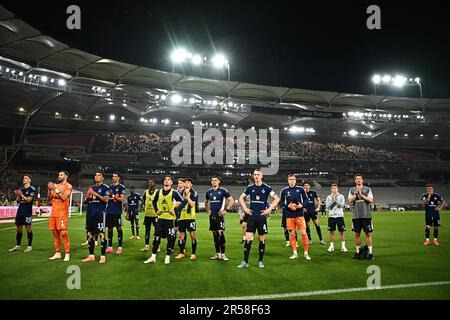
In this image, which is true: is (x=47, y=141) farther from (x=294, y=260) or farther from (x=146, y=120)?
(x=294, y=260)

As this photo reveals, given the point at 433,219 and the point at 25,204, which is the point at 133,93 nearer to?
the point at 25,204

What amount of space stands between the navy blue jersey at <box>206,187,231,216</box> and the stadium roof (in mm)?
26000

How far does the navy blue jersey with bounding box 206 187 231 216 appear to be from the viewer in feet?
32.2

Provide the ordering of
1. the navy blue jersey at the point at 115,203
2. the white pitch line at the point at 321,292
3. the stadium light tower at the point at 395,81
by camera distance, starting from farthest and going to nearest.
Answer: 1. the stadium light tower at the point at 395,81
2. the navy blue jersey at the point at 115,203
3. the white pitch line at the point at 321,292

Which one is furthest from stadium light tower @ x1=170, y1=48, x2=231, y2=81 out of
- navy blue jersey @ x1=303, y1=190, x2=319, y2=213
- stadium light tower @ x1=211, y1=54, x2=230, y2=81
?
navy blue jersey @ x1=303, y1=190, x2=319, y2=213

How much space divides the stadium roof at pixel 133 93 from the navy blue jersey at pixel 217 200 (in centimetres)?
2600

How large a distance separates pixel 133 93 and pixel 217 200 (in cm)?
3770

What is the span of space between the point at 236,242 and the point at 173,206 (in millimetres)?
5815

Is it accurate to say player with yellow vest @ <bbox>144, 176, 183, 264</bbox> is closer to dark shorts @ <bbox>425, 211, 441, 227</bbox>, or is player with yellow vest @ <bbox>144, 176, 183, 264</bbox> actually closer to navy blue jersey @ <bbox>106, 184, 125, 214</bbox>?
navy blue jersey @ <bbox>106, 184, 125, 214</bbox>

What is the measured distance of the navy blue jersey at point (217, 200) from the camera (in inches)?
386

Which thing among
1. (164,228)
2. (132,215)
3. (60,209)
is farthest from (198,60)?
(164,228)

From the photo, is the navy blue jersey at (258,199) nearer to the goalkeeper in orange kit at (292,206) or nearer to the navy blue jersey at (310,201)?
the goalkeeper in orange kit at (292,206)

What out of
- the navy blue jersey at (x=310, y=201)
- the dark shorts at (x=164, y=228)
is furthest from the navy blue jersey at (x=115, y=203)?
the navy blue jersey at (x=310, y=201)
